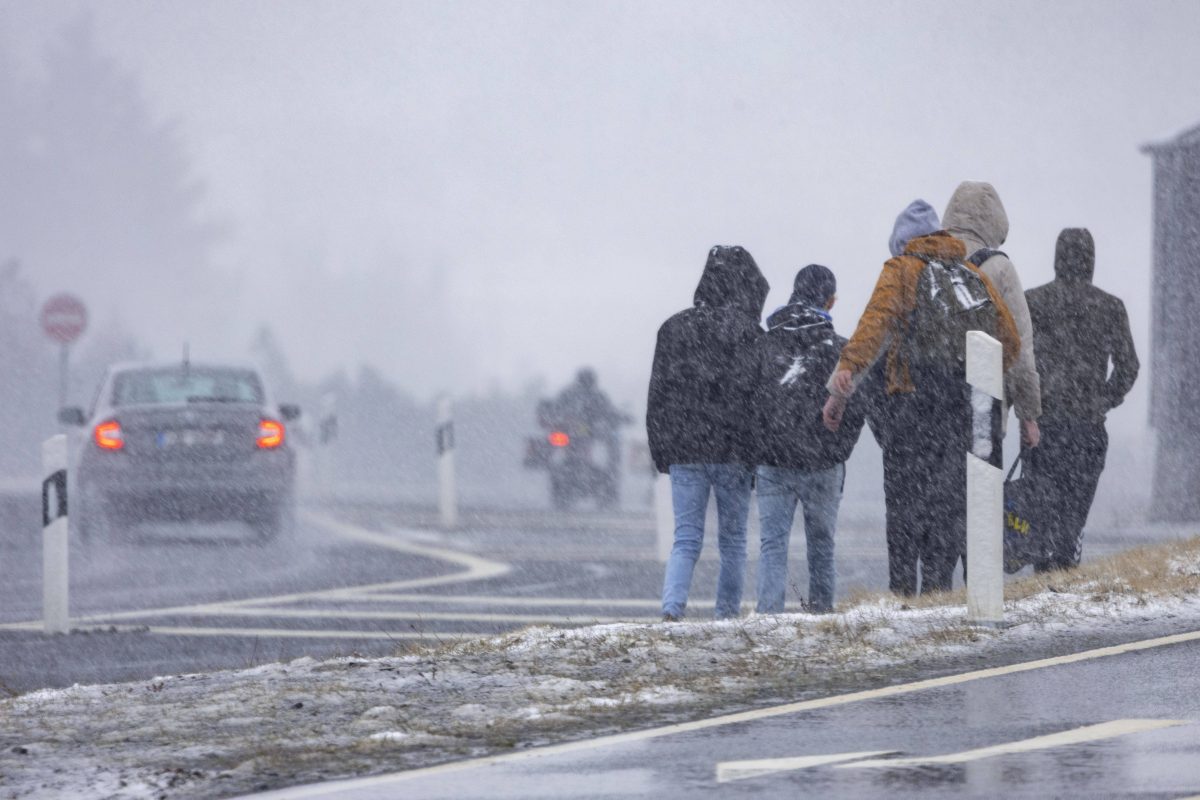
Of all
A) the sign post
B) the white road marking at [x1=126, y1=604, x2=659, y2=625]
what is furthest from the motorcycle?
the white road marking at [x1=126, y1=604, x2=659, y2=625]

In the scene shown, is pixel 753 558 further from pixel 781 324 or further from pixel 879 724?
pixel 879 724

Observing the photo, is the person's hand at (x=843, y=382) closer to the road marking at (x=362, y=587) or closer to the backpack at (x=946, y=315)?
the backpack at (x=946, y=315)

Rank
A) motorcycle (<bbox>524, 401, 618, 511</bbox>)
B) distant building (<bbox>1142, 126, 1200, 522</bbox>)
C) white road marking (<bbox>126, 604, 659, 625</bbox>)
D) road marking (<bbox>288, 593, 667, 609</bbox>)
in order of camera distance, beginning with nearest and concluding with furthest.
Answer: white road marking (<bbox>126, 604, 659, 625</bbox>) → road marking (<bbox>288, 593, 667, 609</bbox>) → distant building (<bbox>1142, 126, 1200, 522</bbox>) → motorcycle (<bbox>524, 401, 618, 511</bbox>)

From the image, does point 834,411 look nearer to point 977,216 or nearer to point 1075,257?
point 977,216

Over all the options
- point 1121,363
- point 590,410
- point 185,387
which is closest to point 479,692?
point 1121,363

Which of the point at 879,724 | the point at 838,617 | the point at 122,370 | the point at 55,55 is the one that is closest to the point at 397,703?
the point at 879,724

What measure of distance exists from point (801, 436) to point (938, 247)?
1.06m

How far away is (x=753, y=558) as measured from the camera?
1595 cm

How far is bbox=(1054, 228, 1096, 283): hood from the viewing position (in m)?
9.54

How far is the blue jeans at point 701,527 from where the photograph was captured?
8922mm

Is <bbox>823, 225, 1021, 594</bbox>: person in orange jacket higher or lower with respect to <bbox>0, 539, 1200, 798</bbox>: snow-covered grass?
higher

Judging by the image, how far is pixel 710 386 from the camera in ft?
28.8

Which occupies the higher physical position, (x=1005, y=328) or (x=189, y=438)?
(x=1005, y=328)

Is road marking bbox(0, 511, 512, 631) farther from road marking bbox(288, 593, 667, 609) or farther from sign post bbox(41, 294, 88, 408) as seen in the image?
sign post bbox(41, 294, 88, 408)
